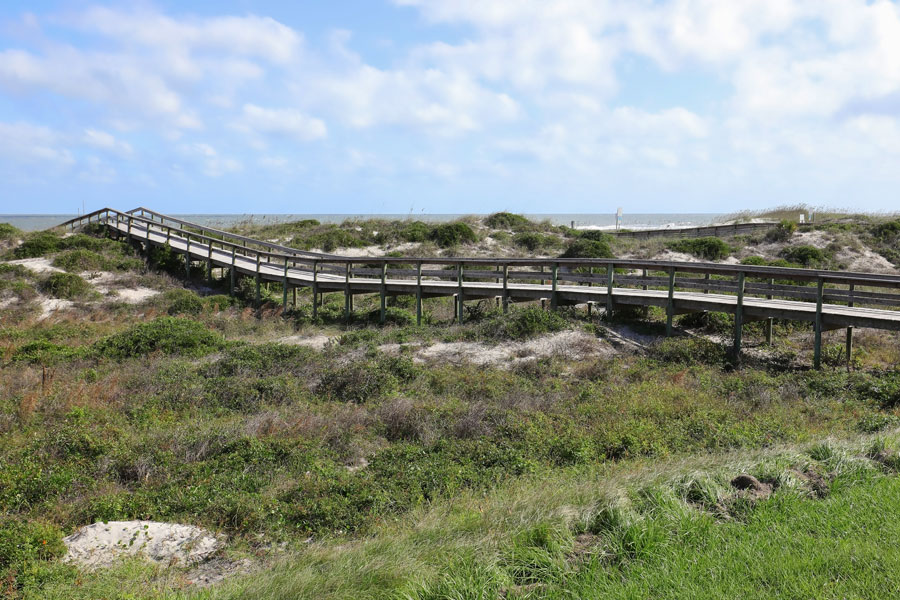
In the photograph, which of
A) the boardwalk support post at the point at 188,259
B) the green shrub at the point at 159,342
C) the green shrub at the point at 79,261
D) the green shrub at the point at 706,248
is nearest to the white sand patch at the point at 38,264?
the green shrub at the point at 79,261

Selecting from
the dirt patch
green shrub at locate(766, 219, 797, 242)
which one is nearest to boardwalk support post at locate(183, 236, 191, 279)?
the dirt patch

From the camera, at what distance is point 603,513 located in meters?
5.12

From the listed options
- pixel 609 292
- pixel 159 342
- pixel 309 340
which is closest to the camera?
pixel 159 342

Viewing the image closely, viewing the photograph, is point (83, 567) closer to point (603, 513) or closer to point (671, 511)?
point (603, 513)

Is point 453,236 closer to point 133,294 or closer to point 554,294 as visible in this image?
point 133,294

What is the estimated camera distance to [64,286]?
73.5 feet

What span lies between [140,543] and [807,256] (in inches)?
1071

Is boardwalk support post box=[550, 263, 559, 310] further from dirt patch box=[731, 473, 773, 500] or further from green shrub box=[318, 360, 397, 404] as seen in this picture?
dirt patch box=[731, 473, 773, 500]

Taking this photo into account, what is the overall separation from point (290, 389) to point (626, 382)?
623 cm

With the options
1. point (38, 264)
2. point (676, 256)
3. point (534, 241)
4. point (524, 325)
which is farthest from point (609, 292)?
point (38, 264)

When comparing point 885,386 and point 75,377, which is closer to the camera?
point 885,386

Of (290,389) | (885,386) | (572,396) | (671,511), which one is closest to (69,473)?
(290,389)

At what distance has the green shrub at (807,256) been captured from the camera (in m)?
25.4

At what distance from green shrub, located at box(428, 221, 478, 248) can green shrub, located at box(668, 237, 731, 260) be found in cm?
1014
